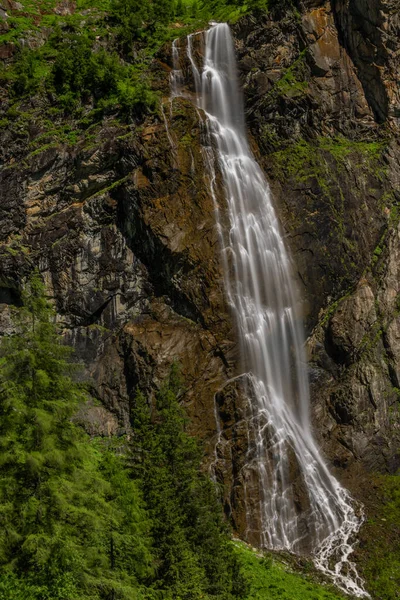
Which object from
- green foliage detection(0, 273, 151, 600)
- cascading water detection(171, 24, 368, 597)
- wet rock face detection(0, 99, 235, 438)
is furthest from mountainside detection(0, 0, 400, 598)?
green foliage detection(0, 273, 151, 600)

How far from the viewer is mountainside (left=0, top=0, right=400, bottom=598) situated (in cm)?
2878

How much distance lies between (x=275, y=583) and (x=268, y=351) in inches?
456

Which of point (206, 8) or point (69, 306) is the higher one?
point (206, 8)

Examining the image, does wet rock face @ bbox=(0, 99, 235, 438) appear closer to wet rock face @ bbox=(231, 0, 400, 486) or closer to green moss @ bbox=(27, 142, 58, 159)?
green moss @ bbox=(27, 142, 58, 159)

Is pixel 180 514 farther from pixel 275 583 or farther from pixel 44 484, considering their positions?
pixel 44 484

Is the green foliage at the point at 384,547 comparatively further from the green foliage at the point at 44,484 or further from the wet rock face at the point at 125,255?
the green foliage at the point at 44,484

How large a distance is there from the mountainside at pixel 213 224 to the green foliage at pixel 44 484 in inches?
577

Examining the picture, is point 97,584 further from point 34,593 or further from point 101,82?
point 101,82

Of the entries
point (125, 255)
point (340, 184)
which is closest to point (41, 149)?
point (125, 255)

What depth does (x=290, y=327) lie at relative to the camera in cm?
3050

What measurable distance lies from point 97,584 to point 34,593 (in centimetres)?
167

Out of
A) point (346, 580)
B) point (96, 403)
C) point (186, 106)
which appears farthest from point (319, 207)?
point (346, 580)

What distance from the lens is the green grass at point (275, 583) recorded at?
19.7 meters

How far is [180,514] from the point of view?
707 inches
